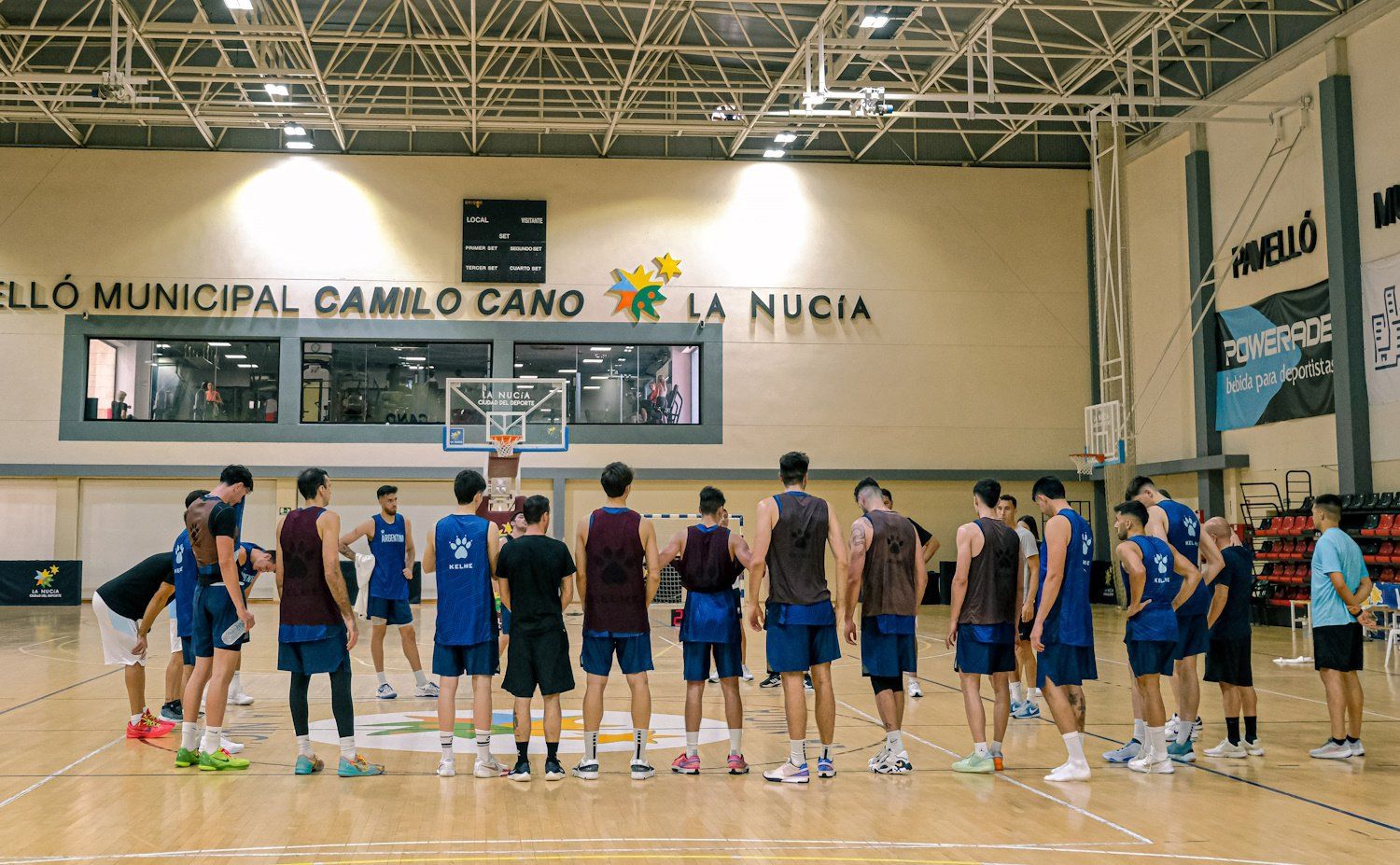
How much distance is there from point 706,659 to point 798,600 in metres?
0.78

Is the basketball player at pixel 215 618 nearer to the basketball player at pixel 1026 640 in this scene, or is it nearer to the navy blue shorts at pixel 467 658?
the navy blue shorts at pixel 467 658

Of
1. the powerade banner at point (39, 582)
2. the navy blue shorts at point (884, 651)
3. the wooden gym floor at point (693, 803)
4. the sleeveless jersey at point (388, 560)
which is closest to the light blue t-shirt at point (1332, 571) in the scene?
the wooden gym floor at point (693, 803)

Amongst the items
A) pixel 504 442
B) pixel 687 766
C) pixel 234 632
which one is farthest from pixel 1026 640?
pixel 504 442

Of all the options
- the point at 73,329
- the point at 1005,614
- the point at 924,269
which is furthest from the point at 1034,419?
the point at 73,329

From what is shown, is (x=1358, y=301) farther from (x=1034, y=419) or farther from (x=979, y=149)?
(x=979, y=149)

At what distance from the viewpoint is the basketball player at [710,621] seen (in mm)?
7336

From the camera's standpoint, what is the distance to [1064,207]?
26.8 metres

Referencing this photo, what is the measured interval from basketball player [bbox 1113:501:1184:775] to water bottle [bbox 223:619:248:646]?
5.88 meters

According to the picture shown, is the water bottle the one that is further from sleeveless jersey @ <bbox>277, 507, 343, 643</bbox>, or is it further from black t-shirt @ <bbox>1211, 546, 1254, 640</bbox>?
black t-shirt @ <bbox>1211, 546, 1254, 640</bbox>

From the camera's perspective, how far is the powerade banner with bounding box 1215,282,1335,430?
63.5 ft

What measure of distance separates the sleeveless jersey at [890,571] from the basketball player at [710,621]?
2.83ft

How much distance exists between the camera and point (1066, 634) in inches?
285

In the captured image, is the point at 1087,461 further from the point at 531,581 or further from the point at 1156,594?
the point at 531,581

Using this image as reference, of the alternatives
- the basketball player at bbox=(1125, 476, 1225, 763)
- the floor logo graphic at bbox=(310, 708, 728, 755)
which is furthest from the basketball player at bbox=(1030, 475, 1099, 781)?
the floor logo graphic at bbox=(310, 708, 728, 755)
